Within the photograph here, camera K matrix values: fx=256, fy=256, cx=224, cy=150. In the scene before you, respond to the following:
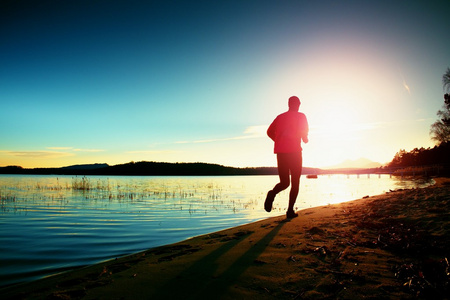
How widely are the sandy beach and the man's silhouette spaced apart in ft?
5.78

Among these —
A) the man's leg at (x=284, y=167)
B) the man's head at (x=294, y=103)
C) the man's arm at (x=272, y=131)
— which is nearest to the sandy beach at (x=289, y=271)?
the man's leg at (x=284, y=167)

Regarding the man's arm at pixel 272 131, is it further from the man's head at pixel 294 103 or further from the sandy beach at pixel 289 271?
the sandy beach at pixel 289 271

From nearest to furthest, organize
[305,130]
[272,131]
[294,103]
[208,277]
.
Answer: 1. [208,277]
2. [305,130]
3. [294,103]
4. [272,131]

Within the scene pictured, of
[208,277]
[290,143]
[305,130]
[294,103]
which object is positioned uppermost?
[294,103]

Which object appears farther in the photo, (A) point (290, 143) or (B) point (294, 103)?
(B) point (294, 103)

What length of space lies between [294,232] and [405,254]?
5.45ft

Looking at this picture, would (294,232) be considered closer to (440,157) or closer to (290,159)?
(290,159)

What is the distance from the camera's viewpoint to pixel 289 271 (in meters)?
2.60

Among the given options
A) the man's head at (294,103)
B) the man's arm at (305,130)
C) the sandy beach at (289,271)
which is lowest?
the sandy beach at (289,271)

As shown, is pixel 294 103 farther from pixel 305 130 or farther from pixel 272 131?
pixel 272 131

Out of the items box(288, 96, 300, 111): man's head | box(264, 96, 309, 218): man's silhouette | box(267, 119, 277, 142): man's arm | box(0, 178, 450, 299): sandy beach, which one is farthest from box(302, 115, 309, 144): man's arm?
box(0, 178, 450, 299): sandy beach

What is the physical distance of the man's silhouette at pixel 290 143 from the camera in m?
5.92

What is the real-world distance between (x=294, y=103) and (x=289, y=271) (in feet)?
14.9

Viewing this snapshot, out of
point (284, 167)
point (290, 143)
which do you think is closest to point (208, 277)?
point (284, 167)
